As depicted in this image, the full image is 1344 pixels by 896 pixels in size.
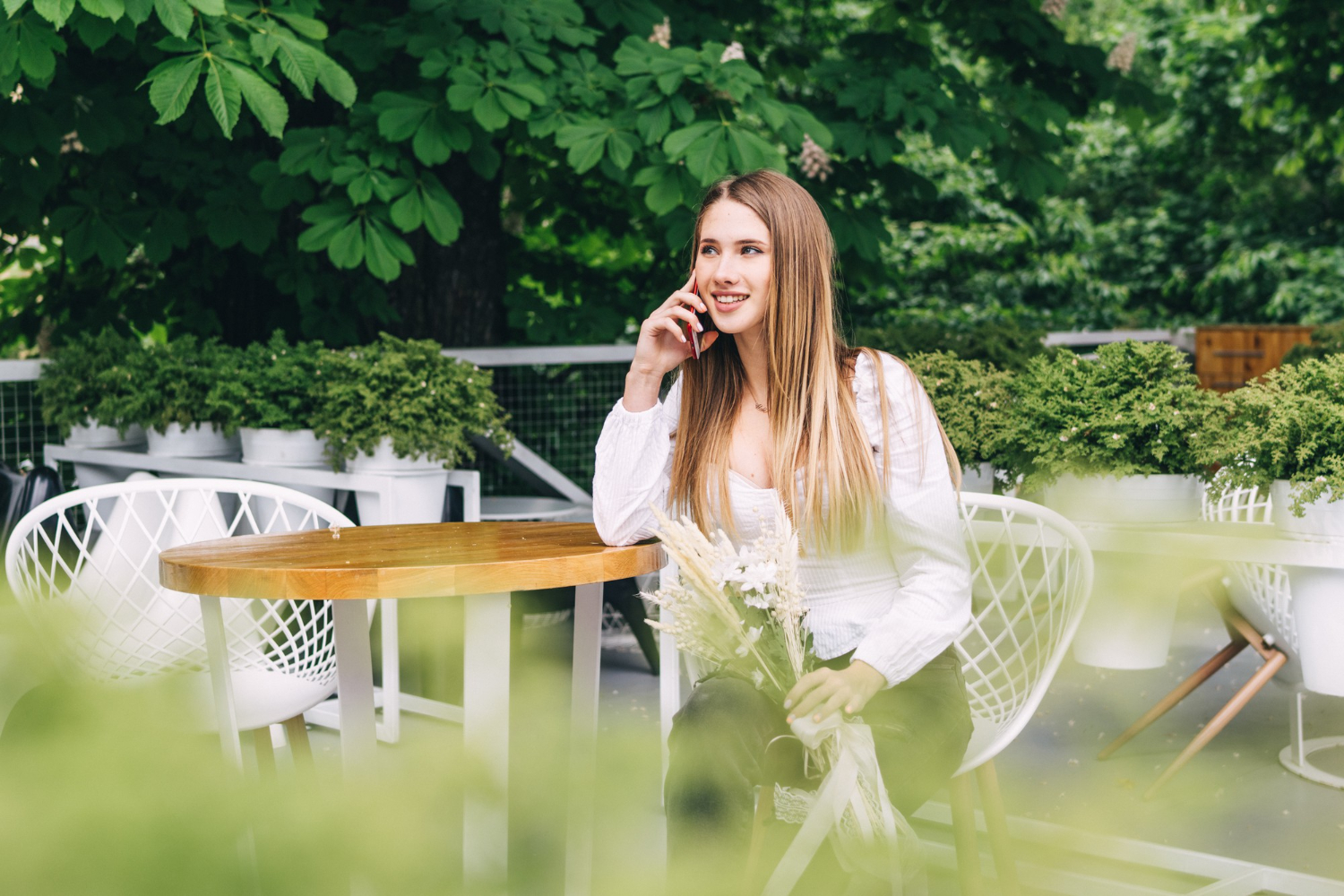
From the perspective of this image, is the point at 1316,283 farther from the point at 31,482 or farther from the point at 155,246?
the point at 31,482

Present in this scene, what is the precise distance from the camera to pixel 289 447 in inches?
158

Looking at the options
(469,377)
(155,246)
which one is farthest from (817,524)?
(155,246)

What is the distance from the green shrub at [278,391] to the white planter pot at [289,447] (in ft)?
0.09

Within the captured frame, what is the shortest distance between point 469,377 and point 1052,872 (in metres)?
3.44

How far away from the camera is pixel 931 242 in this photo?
15.2m

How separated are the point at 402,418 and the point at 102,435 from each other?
4.98ft

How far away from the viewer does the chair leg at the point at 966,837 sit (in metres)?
2.04

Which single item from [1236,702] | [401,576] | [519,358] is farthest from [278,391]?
[1236,702]

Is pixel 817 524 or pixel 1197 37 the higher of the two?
pixel 1197 37

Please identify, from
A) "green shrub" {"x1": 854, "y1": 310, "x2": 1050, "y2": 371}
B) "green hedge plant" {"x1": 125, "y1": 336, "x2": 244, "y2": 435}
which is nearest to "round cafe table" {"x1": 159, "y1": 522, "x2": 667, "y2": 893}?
"green hedge plant" {"x1": 125, "y1": 336, "x2": 244, "y2": 435}

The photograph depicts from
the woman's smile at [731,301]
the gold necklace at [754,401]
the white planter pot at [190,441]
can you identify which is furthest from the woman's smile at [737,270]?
the white planter pot at [190,441]

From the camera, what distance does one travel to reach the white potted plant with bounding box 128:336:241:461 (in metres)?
Answer: 4.22

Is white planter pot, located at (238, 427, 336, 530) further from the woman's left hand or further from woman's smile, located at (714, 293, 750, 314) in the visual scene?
the woman's left hand

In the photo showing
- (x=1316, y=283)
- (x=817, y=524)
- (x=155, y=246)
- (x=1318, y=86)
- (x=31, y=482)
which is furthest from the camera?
(x=1316, y=283)
